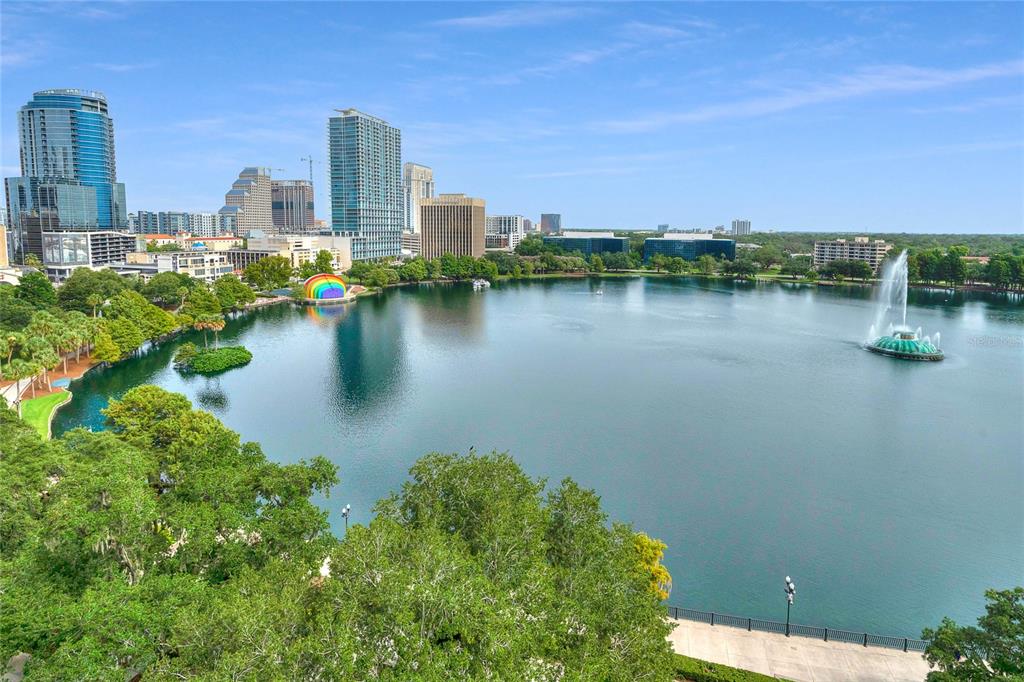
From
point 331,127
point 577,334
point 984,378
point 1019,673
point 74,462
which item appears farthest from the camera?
point 331,127

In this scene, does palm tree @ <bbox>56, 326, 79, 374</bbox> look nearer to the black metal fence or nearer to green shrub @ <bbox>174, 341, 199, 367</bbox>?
green shrub @ <bbox>174, 341, 199, 367</bbox>

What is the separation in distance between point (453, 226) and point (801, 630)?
131m

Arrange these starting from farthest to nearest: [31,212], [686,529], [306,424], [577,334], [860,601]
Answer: [31,212] → [577,334] → [306,424] → [686,529] → [860,601]

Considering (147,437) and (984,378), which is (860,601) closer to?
(147,437)

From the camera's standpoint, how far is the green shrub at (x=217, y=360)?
46906 mm

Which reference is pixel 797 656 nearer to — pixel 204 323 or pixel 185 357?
pixel 185 357

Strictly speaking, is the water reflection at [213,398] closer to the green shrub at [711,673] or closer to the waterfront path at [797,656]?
the waterfront path at [797,656]

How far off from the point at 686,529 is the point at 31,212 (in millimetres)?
122864

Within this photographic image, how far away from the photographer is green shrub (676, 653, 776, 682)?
48.7 feet

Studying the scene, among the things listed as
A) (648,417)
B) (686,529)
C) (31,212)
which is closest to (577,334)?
(648,417)

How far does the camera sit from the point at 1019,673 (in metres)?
12.2

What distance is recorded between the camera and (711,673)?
15.0 metres

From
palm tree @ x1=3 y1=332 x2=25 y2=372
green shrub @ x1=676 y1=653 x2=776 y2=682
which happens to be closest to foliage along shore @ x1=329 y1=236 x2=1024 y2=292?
palm tree @ x1=3 y1=332 x2=25 y2=372

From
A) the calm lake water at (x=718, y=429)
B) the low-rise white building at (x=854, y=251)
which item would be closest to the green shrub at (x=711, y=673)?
the calm lake water at (x=718, y=429)
